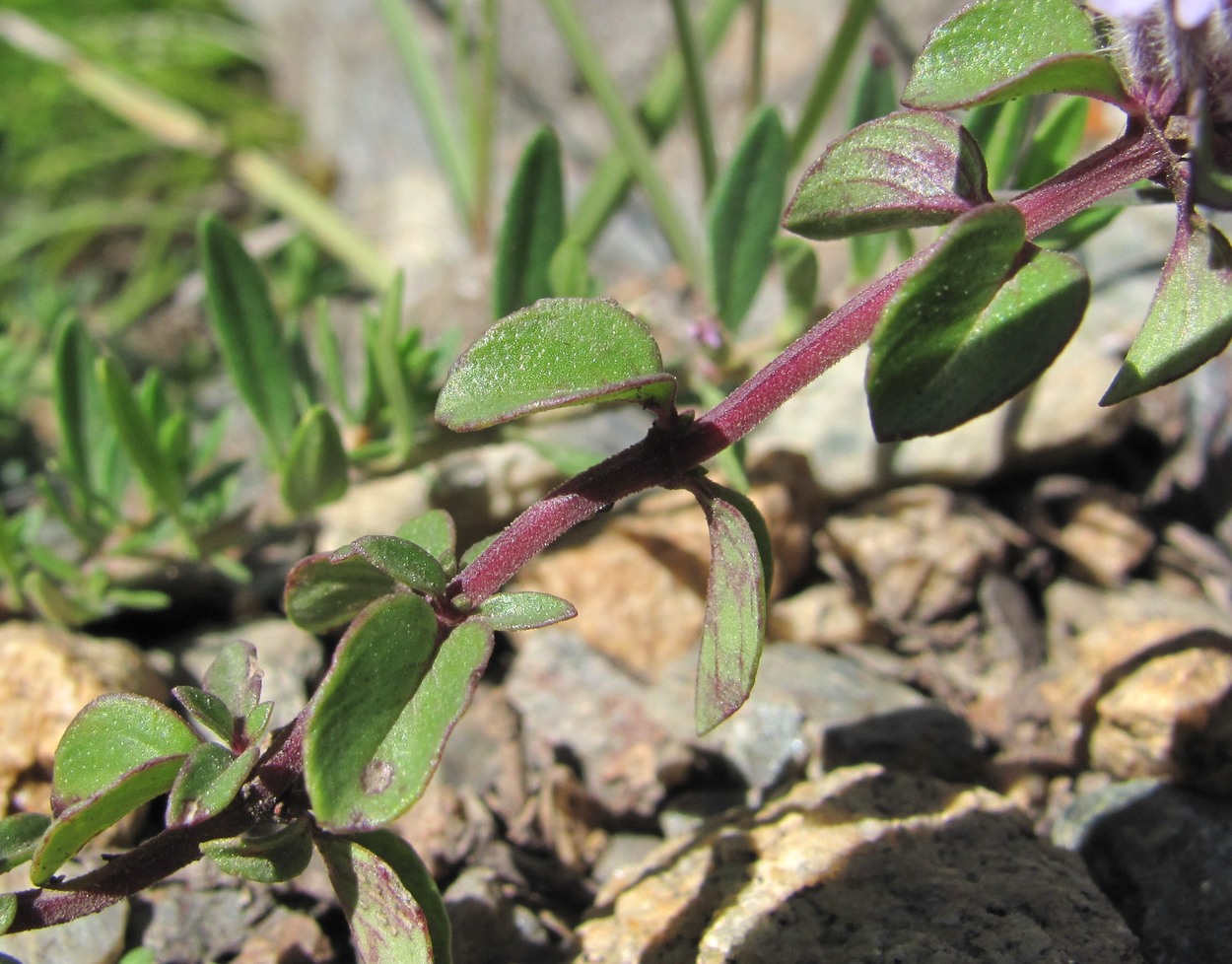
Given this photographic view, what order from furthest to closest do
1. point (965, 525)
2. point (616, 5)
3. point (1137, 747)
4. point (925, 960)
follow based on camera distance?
point (616, 5), point (965, 525), point (1137, 747), point (925, 960)

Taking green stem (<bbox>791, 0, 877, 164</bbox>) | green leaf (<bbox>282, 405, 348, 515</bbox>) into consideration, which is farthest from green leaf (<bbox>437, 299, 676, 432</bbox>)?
green stem (<bbox>791, 0, 877, 164</bbox>)

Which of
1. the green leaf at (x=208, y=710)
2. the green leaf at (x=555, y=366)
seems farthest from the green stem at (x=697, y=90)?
the green leaf at (x=208, y=710)

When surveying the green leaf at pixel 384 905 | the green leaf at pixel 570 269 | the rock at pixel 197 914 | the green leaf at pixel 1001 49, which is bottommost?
the rock at pixel 197 914

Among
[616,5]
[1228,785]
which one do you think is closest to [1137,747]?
[1228,785]

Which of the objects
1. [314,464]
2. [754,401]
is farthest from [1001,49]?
[314,464]

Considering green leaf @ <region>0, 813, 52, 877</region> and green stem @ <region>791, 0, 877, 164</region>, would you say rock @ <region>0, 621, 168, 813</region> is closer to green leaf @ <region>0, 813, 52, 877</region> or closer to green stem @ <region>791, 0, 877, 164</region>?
green leaf @ <region>0, 813, 52, 877</region>

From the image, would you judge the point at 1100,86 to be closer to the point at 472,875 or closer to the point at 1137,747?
the point at 1137,747

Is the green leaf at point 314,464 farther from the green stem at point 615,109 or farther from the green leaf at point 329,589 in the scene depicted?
the green stem at point 615,109
